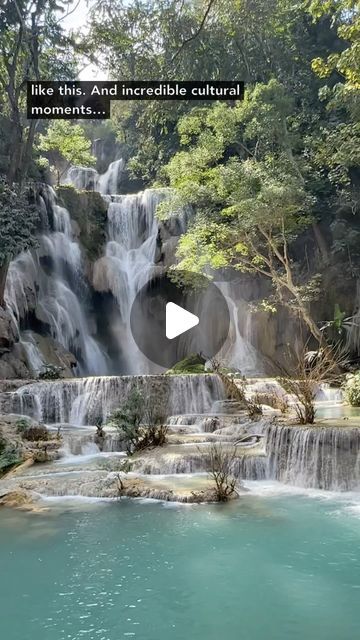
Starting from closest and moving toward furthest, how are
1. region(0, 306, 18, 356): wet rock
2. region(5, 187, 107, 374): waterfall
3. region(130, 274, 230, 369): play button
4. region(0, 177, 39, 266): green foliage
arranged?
region(0, 177, 39, 266): green foliage → region(0, 306, 18, 356): wet rock → region(5, 187, 107, 374): waterfall → region(130, 274, 230, 369): play button

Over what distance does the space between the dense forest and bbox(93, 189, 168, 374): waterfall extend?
1.90 metres

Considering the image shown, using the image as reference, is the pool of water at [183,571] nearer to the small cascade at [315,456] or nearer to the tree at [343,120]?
the small cascade at [315,456]

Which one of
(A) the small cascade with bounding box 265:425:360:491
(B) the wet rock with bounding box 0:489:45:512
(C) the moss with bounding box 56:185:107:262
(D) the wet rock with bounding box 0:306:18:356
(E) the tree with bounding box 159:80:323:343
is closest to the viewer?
(B) the wet rock with bounding box 0:489:45:512

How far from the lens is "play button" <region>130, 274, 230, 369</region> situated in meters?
24.6

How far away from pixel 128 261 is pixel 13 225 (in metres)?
8.45

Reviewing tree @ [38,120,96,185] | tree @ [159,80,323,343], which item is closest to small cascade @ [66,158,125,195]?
tree @ [38,120,96,185]

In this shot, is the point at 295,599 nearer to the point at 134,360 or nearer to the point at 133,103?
the point at 134,360

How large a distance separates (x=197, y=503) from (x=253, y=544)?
5.51 feet

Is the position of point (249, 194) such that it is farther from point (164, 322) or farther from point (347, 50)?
point (347, 50)

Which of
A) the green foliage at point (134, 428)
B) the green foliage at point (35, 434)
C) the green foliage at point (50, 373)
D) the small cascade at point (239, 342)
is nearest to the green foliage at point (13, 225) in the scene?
the green foliage at point (50, 373)

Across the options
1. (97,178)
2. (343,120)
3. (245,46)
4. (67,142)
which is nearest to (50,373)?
(67,142)

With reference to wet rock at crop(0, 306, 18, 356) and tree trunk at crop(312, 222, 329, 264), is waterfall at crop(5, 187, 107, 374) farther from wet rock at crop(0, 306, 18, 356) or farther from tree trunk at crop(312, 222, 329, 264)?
tree trunk at crop(312, 222, 329, 264)

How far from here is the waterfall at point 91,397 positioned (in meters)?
14.8

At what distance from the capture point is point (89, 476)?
9.04m
